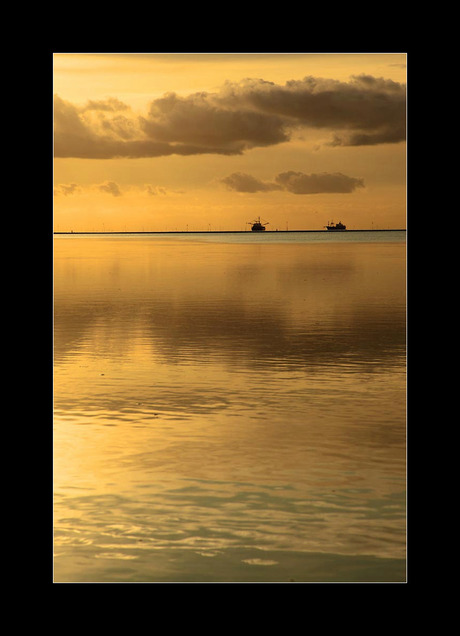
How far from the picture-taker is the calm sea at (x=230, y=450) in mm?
12289

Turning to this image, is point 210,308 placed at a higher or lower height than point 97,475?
higher

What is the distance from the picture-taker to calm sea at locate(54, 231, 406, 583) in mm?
12289

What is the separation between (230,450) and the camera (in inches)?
669

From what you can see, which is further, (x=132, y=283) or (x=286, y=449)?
(x=132, y=283)

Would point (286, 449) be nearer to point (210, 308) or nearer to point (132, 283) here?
point (210, 308)
